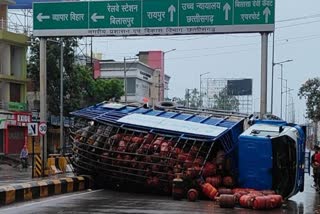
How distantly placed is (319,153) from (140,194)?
6884 mm

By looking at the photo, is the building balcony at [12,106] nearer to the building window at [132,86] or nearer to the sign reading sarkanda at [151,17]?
the sign reading sarkanda at [151,17]

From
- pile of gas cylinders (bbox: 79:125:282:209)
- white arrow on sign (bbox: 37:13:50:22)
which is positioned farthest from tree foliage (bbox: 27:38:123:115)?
pile of gas cylinders (bbox: 79:125:282:209)

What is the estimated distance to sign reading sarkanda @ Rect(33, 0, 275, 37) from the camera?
2350 centimetres

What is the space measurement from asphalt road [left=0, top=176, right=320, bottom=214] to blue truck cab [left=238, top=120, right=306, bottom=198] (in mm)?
701

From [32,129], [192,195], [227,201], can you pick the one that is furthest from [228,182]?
[32,129]

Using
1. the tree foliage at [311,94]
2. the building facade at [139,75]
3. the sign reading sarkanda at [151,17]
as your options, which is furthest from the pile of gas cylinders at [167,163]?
→ the building facade at [139,75]

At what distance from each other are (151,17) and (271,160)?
955 cm

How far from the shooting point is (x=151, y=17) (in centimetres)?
2438

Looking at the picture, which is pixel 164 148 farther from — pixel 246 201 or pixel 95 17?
pixel 95 17

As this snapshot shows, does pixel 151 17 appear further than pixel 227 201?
Yes

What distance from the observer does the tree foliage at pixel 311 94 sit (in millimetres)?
58644

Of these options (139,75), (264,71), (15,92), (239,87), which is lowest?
(15,92)

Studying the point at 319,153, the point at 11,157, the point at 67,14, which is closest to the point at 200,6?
the point at 67,14

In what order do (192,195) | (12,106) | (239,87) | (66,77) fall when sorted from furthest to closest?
(239,87), (66,77), (12,106), (192,195)
